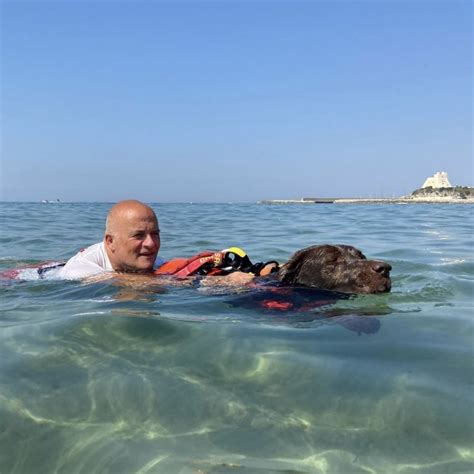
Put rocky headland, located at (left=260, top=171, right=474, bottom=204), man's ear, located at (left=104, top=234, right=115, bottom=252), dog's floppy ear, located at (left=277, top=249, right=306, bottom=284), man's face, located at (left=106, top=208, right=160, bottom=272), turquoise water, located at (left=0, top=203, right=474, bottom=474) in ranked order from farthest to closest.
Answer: rocky headland, located at (left=260, top=171, right=474, bottom=204) < man's ear, located at (left=104, top=234, right=115, bottom=252) < man's face, located at (left=106, top=208, right=160, bottom=272) < dog's floppy ear, located at (left=277, top=249, right=306, bottom=284) < turquoise water, located at (left=0, top=203, right=474, bottom=474)

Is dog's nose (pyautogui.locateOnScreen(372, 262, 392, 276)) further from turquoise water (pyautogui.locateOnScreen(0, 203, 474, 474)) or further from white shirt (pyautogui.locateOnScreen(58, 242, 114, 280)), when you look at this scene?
white shirt (pyautogui.locateOnScreen(58, 242, 114, 280))

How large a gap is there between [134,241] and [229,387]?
13.7 ft

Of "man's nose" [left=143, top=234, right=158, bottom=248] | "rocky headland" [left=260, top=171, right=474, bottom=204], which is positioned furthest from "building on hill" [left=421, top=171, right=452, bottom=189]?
"man's nose" [left=143, top=234, right=158, bottom=248]

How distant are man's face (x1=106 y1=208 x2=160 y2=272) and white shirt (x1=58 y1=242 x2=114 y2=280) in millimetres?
176

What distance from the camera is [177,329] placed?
4430mm

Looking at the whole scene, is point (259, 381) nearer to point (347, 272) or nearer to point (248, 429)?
point (248, 429)

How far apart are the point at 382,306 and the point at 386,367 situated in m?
1.99

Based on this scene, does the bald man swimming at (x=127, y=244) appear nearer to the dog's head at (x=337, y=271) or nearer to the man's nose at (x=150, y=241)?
the man's nose at (x=150, y=241)

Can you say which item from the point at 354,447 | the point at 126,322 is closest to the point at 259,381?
the point at 354,447

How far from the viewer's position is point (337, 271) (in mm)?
6156

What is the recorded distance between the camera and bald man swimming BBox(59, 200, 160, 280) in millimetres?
7188

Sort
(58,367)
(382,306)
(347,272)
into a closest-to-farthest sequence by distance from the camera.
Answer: (58,367) → (382,306) → (347,272)

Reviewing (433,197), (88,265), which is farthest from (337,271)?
(433,197)

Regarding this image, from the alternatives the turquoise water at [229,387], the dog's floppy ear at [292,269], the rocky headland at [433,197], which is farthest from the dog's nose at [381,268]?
the rocky headland at [433,197]
